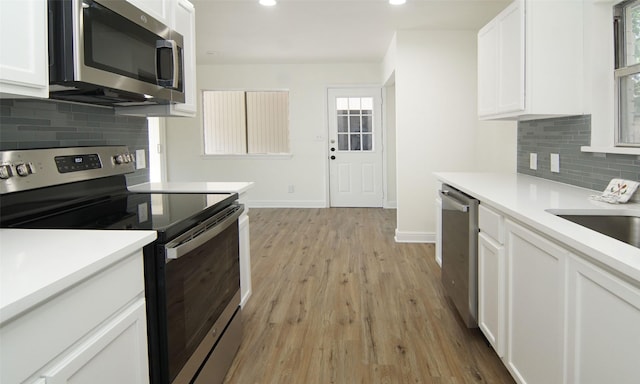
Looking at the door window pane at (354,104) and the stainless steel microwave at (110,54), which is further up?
the door window pane at (354,104)

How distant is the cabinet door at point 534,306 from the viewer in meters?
1.50

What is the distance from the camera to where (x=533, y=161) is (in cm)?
313

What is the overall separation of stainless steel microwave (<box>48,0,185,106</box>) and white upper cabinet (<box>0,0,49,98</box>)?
0.22ft

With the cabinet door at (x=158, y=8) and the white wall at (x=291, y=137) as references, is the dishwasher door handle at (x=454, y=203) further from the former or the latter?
the white wall at (x=291, y=137)

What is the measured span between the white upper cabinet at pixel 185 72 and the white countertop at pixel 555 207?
166 cm

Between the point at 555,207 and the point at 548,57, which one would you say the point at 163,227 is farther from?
the point at 548,57

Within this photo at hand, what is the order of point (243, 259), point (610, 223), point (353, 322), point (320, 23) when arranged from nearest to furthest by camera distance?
point (610, 223), point (243, 259), point (353, 322), point (320, 23)

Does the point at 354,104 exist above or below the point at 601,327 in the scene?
above

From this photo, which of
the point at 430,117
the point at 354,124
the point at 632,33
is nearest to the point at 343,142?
the point at 354,124

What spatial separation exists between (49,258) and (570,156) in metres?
2.62

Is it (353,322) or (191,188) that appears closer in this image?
(191,188)

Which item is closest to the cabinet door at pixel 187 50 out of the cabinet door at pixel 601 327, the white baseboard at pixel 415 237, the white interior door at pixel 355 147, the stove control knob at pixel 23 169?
the stove control knob at pixel 23 169

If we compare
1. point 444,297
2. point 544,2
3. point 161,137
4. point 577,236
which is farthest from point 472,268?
point 161,137

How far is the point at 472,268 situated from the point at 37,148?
83.7 inches
